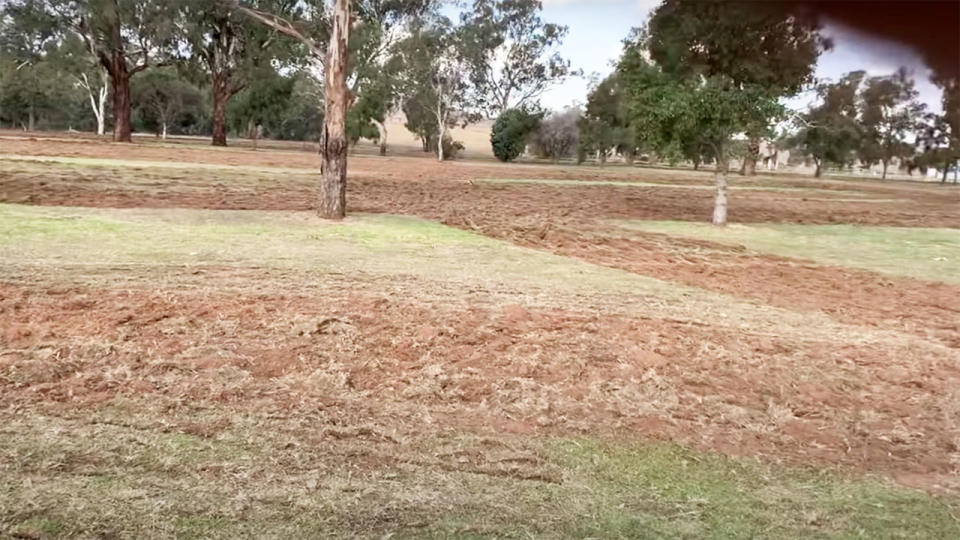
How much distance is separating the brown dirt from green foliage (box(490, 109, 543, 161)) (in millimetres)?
61073

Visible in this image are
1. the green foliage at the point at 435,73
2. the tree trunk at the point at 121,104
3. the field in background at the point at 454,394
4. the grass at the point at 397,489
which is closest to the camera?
the grass at the point at 397,489

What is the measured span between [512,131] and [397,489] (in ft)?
212

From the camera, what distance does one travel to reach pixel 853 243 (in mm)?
16641

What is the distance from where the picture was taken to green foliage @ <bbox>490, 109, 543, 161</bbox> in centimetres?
6706

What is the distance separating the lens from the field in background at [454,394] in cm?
361

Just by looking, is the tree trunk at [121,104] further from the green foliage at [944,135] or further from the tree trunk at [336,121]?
the green foliage at [944,135]

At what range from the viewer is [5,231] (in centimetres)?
1053

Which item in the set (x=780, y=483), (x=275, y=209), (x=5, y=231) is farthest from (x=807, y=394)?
(x=275, y=209)

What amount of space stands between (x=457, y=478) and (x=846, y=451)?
232cm

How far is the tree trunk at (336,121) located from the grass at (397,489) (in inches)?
418

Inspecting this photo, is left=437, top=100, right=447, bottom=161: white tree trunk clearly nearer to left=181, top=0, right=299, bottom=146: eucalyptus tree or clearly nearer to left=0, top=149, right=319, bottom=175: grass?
left=181, top=0, right=299, bottom=146: eucalyptus tree

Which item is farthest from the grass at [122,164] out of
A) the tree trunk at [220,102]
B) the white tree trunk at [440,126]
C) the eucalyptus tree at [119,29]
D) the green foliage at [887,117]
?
the white tree trunk at [440,126]

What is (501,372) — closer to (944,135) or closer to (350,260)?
(944,135)

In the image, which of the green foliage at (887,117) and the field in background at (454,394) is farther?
the field in background at (454,394)
